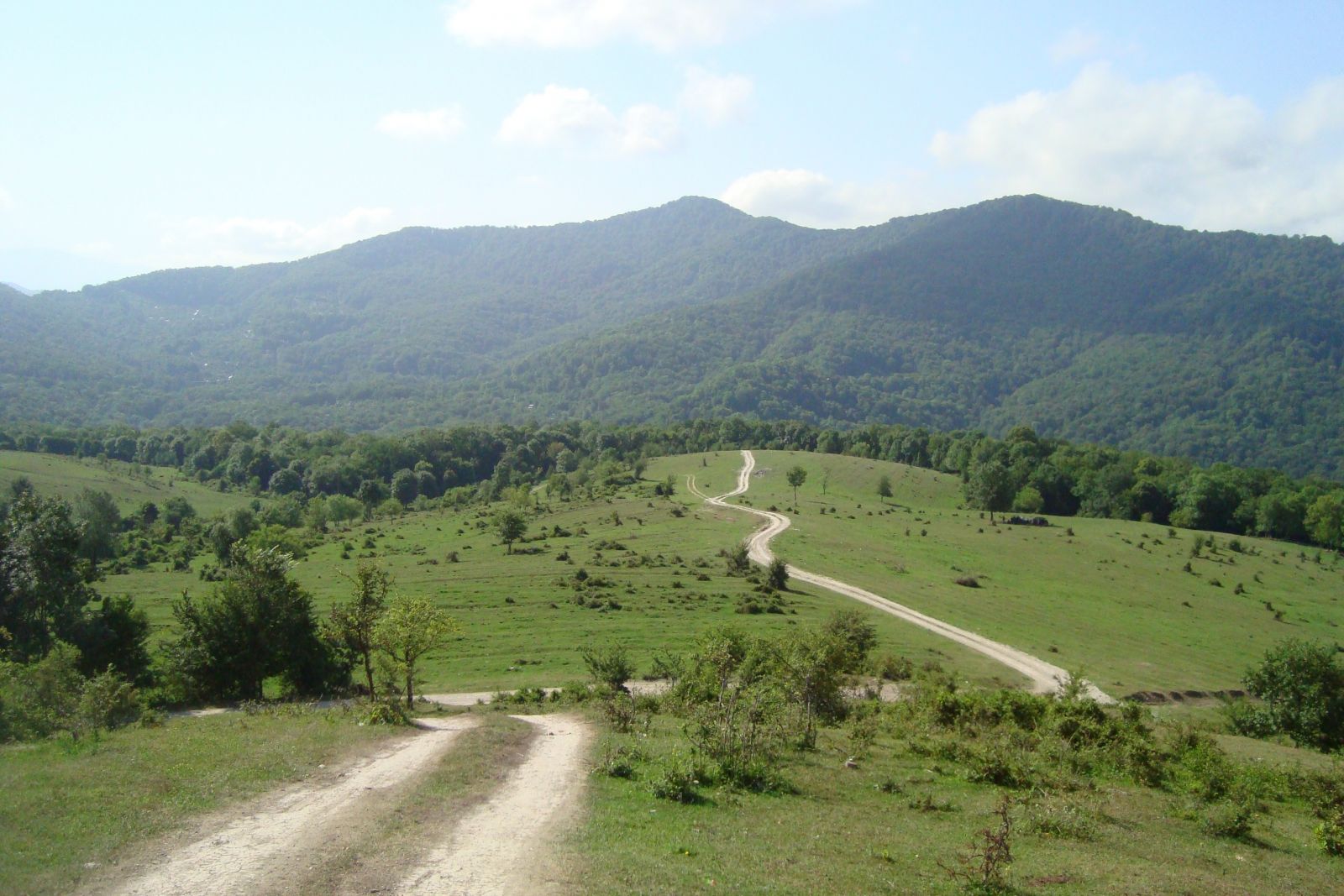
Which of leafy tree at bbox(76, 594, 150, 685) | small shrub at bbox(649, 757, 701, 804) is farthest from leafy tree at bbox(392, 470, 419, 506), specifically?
small shrub at bbox(649, 757, 701, 804)

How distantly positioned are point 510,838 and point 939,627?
53195 millimetres

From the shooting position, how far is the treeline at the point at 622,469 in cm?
13012

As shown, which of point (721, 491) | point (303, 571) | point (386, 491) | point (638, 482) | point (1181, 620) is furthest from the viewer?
point (386, 491)

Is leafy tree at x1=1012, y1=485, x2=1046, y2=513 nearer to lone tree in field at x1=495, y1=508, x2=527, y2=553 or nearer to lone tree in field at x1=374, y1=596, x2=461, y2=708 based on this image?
lone tree in field at x1=495, y1=508, x2=527, y2=553

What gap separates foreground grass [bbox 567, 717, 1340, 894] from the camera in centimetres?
1401

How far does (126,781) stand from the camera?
59.3 feet

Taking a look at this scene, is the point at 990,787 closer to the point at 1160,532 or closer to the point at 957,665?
the point at 957,665

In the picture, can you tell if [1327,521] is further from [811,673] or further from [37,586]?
[37,586]

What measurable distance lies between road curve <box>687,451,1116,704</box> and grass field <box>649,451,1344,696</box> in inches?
62.0

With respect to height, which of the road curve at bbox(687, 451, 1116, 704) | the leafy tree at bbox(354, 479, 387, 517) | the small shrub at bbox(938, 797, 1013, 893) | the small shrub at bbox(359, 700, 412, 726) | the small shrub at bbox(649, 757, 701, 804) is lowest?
the leafy tree at bbox(354, 479, 387, 517)

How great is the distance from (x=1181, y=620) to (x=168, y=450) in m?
212

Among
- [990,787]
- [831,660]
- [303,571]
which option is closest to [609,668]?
[831,660]

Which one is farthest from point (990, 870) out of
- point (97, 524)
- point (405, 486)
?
point (405, 486)

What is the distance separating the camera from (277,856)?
14.0m
